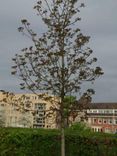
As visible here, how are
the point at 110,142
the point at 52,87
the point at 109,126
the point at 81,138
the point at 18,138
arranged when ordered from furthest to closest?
the point at 109,126 → the point at 110,142 → the point at 81,138 → the point at 18,138 → the point at 52,87

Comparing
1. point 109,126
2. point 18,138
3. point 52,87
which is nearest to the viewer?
point 52,87

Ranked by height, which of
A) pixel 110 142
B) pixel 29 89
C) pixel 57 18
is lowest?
pixel 110 142

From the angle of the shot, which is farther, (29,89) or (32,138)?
(32,138)

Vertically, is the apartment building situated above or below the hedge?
above

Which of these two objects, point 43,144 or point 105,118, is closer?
point 43,144

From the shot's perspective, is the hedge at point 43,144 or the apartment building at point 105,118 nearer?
the hedge at point 43,144

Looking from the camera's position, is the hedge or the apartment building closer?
the hedge

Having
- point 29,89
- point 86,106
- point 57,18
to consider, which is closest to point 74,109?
point 86,106

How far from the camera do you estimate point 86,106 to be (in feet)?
50.9

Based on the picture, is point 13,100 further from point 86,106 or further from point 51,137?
point 51,137

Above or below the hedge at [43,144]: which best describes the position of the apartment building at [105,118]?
above

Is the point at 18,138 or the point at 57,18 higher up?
the point at 57,18

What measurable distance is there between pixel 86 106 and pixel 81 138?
20.3 feet

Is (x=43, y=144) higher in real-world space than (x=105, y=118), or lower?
lower
